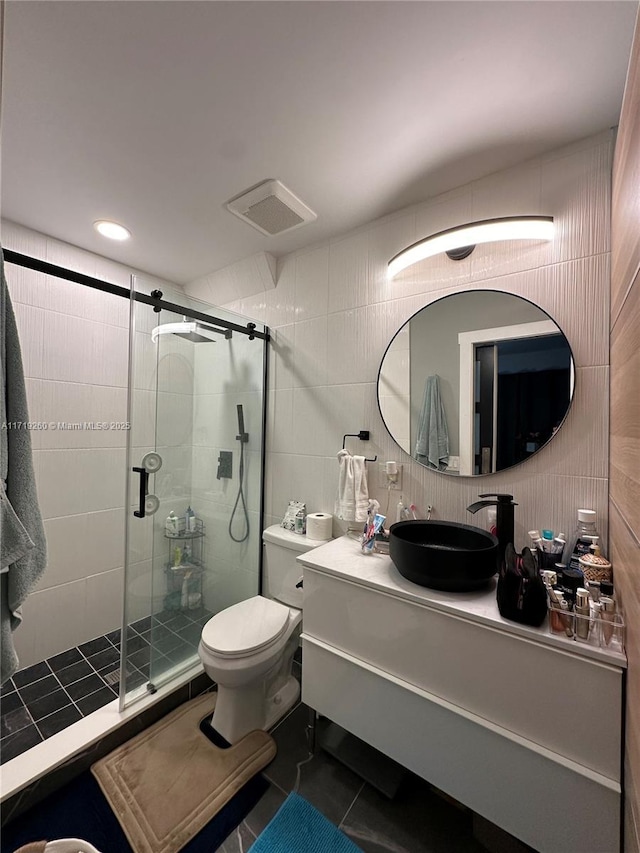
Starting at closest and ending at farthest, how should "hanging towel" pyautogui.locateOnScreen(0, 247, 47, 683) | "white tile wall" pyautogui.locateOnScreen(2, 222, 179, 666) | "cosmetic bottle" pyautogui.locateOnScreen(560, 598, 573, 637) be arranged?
"hanging towel" pyautogui.locateOnScreen(0, 247, 47, 683) < "cosmetic bottle" pyautogui.locateOnScreen(560, 598, 573, 637) < "white tile wall" pyautogui.locateOnScreen(2, 222, 179, 666)

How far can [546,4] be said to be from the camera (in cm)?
82

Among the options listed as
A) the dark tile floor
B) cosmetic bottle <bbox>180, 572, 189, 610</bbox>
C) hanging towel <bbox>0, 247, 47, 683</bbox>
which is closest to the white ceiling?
hanging towel <bbox>0, 247, 47, 683</bbox>

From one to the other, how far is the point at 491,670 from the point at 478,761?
0.93 feet

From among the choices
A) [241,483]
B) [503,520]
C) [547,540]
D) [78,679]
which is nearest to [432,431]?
[503,520]

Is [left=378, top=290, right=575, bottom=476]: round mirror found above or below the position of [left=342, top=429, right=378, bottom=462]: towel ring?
above

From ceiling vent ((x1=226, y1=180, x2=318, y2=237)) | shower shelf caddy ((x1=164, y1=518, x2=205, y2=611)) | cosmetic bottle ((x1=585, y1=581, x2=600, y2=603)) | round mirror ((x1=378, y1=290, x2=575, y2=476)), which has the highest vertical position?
ceiling vent ((x1=226, y1=180, x2=318, y2=237))

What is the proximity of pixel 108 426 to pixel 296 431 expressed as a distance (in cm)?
122

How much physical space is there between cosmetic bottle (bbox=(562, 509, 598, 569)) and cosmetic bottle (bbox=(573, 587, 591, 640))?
9.3 inches

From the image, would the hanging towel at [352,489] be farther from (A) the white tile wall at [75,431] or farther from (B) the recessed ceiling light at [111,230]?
(B) the recessed ceiling light at [111,230]

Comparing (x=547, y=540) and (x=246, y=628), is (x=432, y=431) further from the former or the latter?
(x=246, y=628)

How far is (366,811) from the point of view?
118cm

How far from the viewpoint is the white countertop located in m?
0.86

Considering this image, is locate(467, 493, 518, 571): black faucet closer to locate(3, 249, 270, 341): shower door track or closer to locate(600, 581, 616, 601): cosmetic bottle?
locate(600, 581, 616, 601): cosmetic bottle

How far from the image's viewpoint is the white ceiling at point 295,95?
857 mm
